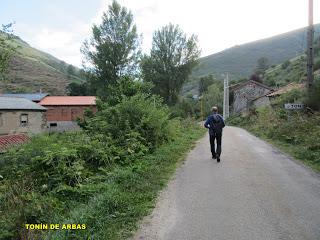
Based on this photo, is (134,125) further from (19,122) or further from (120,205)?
(19,122)

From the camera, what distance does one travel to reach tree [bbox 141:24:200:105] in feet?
136

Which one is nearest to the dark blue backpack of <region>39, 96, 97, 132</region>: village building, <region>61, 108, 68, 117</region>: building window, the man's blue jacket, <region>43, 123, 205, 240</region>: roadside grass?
the man's blue jacket

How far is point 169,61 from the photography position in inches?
1635

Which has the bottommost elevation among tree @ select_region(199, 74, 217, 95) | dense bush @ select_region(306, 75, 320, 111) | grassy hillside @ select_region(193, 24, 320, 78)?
dense bush @ select_region(306, 75, 320, 111)

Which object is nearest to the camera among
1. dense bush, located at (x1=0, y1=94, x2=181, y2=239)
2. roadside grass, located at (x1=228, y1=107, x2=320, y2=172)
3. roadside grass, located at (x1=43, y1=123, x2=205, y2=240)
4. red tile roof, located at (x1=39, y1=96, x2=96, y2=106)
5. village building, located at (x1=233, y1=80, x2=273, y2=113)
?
roadside grass, located at (x1=43, y1=123, x2=205, y2=240)

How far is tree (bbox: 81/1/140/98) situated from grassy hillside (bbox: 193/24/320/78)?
110 metres

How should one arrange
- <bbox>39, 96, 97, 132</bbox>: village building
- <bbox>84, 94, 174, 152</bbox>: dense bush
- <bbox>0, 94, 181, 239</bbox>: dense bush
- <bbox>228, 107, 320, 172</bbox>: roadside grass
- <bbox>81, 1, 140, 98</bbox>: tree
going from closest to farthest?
<bbox>0, 94, 181, 239</bbox>: dense bush < <bbox>228, 107, 320, 172</bbox>: roadside grass < <bbox>84, 94, 174, 152</bbox>: dense bush < <bbox>81, 1, 140, 98</bbox>: tree < <bbox>39, 96, 97, 132</bbox>: village building

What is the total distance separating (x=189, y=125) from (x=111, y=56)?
593 inches

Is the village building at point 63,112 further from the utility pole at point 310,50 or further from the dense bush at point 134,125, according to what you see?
the utility pole at point 310,50

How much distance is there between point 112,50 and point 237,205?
34.5 meters

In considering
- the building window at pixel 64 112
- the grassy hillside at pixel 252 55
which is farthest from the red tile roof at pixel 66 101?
the grassy hillside at pixel 252 55

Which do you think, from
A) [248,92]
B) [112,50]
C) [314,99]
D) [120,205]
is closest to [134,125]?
[120,205]

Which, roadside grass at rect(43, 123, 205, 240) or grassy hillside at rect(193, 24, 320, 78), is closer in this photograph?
roadside grass at rect(43, 123, 205, 240)

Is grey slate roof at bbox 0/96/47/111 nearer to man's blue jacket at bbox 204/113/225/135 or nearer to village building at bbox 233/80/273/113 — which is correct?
village building at bbox 233/80/273/113
